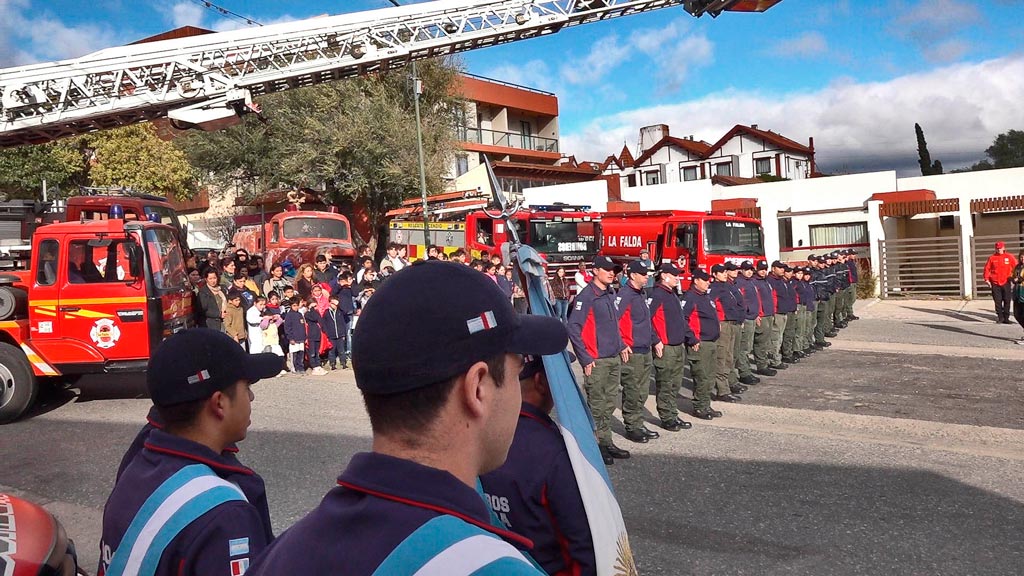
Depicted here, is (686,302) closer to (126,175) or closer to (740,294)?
(740,294)

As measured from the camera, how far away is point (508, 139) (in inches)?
1683

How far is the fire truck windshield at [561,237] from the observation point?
758 inches

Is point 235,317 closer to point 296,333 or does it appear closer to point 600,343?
point 296,333

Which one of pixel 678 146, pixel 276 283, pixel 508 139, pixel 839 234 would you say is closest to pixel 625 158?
pixel 678 146

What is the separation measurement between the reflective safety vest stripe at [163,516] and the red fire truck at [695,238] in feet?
56.0

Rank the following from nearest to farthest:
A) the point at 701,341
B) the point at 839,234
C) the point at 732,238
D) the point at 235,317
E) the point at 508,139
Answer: the point at 701,341 < the point at 235,317 < the point at 732,238 < the point at 839,234 < the point at 508,139

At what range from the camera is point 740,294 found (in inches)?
447

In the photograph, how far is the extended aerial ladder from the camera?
11547 millimetres

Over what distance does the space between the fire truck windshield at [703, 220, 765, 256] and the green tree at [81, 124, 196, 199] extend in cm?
1860

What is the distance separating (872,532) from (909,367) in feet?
26.0

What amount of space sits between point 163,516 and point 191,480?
129 mm

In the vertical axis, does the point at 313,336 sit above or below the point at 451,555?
below

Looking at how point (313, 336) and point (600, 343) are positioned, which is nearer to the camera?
point (600, 343)

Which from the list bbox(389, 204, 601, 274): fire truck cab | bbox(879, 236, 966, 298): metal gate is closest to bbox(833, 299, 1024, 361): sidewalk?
bbox(879, 236, 966, 298): metal gate
